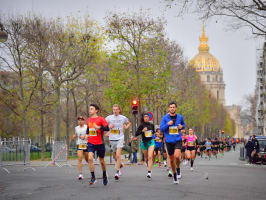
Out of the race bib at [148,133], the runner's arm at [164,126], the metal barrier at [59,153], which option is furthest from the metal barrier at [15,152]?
the runner's arm at [164,126]

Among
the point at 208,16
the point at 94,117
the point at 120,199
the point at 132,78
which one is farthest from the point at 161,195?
the point at 132,78

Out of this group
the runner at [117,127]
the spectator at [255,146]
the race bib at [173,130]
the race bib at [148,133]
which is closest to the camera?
the race bib at [173,130]

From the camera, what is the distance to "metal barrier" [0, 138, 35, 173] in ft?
69.8

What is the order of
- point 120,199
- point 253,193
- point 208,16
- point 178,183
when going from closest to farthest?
point 120,199
point 253,193
point 178,183
point 208,16

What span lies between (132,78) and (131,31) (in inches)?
121

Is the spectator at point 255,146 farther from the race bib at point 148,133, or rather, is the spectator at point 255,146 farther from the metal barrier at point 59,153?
the race bib at point 148,133

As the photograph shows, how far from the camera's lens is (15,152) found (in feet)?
72.9

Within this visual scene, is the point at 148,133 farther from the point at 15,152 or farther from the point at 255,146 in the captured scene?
the point at 255,146

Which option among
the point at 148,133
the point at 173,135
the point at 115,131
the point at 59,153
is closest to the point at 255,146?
the point at 59,153

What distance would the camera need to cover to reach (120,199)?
8492 mm

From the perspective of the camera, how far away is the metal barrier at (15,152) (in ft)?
69.8

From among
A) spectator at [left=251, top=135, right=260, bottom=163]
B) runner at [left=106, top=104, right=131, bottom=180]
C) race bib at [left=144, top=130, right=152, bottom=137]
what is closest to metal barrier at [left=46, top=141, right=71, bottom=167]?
spectator at [left=251, top=135, right=260, bottom=163]

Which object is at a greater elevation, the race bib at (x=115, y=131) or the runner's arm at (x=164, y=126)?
the runner's arm at (x=164, y=126)

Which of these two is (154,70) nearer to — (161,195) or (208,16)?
(208,16)
